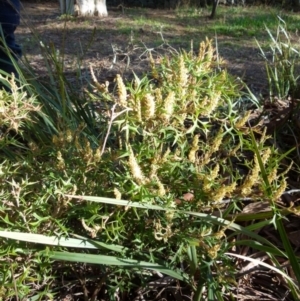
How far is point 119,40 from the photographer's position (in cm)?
603

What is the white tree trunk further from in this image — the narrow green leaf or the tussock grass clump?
the narrow green leaf

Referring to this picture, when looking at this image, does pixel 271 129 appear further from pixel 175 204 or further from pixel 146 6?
pixel 146 6

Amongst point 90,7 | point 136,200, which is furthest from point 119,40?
point 136,200

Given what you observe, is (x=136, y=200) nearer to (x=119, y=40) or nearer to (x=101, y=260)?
(x=101, y=260)

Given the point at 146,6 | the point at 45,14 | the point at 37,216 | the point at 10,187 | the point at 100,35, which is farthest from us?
the point at 146,6

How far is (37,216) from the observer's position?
3.50 feet

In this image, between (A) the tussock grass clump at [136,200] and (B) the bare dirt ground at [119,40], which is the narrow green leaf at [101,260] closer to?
(A) the tussock grass clump at [136,200]

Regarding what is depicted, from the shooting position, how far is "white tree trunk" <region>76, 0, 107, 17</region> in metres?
7.68

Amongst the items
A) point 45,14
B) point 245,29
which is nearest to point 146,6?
point 45,14

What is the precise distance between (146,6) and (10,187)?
28.3 ft

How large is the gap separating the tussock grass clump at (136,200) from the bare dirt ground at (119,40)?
9.37ft

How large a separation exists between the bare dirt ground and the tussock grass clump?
9.37 feet

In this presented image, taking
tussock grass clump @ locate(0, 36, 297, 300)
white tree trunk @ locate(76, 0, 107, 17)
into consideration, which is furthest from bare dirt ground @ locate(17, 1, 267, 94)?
tussock grass clump @ locate(0, 36, 297, 300)

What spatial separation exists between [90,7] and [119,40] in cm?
196
